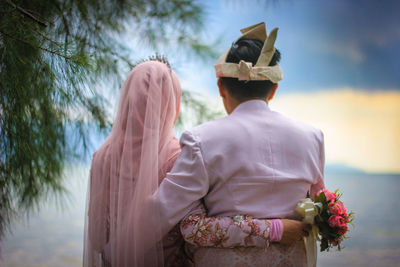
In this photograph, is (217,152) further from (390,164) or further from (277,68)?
(390,164)

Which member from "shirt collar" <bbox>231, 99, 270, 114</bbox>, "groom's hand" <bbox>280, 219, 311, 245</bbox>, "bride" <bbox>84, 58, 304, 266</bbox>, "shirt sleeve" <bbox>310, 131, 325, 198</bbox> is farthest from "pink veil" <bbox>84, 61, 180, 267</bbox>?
"shirt sleeve" <bbox>310, 131, 325, 198</bbox>

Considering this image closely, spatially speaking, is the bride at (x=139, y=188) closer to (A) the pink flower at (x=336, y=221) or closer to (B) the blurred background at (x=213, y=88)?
(A) the pink flower at (x=336, y=221)

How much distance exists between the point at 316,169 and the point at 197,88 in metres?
0.97

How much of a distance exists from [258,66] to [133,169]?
487 mm

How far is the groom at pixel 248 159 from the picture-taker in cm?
93

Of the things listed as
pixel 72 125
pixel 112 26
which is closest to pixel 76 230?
pixel 72 125

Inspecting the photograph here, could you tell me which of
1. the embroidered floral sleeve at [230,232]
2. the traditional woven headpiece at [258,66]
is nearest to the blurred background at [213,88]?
the traditional woven headpiece at [258,66]

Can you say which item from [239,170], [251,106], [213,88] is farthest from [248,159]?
[213,88]

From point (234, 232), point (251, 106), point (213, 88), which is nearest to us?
point (234, 232)

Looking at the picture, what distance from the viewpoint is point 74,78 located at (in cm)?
121

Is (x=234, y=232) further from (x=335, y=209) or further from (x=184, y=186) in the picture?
(x=335, y=209)

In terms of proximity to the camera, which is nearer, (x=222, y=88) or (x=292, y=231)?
(x=292, y=231)

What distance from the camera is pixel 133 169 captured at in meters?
1.04

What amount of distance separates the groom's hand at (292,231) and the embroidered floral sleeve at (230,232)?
0.18 feet
